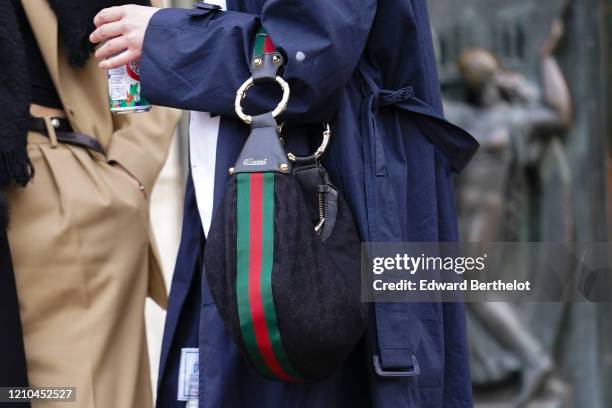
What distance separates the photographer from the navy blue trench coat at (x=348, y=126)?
1.84 metres

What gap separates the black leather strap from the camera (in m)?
2.31

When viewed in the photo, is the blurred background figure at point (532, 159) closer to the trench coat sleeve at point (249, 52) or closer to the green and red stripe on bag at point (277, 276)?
the trench coat sleeve at point (249, 52)

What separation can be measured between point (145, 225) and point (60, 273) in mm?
265

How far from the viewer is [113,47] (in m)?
1.98

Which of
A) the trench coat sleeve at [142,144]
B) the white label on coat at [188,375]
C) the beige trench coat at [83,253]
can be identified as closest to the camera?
the white label on coat at [188,375]

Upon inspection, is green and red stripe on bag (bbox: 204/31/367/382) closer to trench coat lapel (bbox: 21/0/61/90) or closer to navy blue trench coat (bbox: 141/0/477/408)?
navy blue trench coat (bbox: 141/0/477/408)

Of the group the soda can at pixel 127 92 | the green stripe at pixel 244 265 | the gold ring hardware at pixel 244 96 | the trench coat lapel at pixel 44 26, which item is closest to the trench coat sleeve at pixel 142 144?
the trench coat lapel at pixel 44 26

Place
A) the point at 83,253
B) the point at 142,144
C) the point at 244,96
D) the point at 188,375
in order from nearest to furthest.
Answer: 1. the point at 244,96
2. the point at 188,375
3. the point at 83,253
4. the point at 142,144

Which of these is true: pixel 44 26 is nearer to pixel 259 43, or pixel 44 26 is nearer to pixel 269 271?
pixel 259 43

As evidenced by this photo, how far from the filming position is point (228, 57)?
186cm

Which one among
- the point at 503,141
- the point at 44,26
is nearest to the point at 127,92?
the point at 44,26

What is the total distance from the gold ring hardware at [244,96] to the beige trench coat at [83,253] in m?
0.60

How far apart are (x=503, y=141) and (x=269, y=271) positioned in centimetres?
276

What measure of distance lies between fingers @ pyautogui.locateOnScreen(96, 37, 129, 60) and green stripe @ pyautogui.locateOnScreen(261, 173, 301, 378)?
1.48 feet
